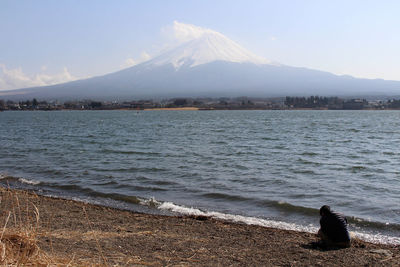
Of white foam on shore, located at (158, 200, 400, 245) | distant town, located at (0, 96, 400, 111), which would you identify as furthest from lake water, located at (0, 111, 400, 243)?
distant town, located at (0, 96, 400, 111)

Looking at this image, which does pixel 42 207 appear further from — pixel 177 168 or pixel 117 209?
pixel 177 168

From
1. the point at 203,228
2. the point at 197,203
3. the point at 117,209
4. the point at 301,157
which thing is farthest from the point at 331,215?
the point at 301,157

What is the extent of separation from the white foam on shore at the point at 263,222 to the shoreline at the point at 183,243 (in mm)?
454

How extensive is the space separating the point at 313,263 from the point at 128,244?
2740mm

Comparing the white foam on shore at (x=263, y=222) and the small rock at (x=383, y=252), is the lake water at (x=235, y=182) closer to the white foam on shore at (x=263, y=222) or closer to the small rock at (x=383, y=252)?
the white foam on shore at (x=263, y=222)

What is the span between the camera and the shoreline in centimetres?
528

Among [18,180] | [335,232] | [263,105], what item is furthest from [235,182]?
[263,105]

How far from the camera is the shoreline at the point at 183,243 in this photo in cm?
528

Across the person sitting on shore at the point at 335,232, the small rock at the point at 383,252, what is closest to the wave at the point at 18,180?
the person sitting on shore at the point at 335,232

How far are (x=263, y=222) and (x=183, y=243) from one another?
2.53 metres

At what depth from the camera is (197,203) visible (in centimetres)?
987

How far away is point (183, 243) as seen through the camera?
6195 mm

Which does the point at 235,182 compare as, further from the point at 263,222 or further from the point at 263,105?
the point at 263,105

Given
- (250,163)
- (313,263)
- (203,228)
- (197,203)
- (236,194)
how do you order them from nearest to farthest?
(313,263) → (203,228) → (197,203) → (236,194) → (250,163)
